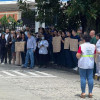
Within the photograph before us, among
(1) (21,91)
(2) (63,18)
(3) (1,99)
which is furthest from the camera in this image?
(2) (63,18)

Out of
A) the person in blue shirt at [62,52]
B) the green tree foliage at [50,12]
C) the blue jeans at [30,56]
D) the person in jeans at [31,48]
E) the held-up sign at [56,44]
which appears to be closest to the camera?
the person in blue shirt at [62,52]

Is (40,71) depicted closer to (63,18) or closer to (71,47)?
(71,47)

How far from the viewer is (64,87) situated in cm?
1441

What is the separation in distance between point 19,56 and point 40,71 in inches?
146

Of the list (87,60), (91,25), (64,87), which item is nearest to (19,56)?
(91,25)

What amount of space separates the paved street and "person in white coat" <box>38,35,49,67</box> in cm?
197

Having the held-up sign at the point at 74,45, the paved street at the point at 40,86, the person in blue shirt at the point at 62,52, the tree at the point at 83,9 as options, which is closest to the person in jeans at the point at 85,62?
the paved street at the point at 40,86

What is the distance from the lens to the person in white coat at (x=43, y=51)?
2091 cm

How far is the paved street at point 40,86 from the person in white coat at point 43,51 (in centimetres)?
197

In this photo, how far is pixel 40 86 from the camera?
1453 centimetres

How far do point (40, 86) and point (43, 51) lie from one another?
21.6 ft

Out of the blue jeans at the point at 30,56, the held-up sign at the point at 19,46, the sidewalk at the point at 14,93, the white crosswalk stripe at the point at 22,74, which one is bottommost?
the sidewalk at the point at 14,93

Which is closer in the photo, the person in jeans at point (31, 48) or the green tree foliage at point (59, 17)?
the person in jeans at point (31, 48)

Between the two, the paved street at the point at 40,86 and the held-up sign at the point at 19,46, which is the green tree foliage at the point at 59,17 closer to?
the held-up sign at the point at 19,46
